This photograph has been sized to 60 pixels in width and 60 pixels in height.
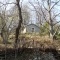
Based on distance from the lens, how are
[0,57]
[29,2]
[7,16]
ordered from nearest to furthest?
[0,57] → [7,16] → [29,2]

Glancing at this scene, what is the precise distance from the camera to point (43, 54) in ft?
46.4

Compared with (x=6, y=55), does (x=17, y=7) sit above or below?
above

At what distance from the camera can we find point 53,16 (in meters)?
24.5

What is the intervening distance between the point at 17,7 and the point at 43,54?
17.4 feet

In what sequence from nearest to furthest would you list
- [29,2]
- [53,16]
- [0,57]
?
1. [0,57]
2. [29,2]
3. [53,16]

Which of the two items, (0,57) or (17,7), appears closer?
(0,57)

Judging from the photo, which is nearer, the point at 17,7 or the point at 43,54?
the point at 43,54

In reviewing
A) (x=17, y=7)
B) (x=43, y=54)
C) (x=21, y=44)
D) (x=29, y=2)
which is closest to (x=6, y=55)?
(x=21, y=44)

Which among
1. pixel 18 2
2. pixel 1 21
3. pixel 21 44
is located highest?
pixel 18 2

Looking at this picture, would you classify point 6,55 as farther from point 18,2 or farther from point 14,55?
point 18,2

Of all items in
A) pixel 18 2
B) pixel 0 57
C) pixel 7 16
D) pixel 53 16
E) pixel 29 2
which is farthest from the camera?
pixel 53 16

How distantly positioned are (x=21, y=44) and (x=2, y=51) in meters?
1.51

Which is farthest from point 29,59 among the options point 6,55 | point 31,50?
point 6,55

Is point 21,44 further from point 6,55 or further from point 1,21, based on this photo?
point 1,21
